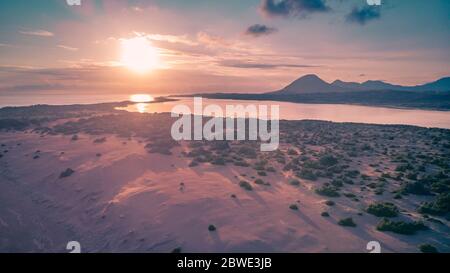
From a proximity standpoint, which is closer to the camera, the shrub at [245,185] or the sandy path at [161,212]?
the sandy path at [161,212]

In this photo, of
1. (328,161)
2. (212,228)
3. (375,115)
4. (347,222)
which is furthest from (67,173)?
(375,115)

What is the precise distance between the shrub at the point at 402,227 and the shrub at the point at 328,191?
16.5 ft

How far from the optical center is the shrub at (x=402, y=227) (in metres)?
16.5

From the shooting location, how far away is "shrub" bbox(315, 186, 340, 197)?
72.5 feet

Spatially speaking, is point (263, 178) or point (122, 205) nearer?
point (122, 205)

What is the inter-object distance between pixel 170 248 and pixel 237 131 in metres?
38.1

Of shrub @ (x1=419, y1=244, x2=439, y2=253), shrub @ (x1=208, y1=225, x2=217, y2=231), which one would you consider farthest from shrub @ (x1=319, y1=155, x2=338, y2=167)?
shrub @ (x1=208, y1=225, x2=217, y2=231)

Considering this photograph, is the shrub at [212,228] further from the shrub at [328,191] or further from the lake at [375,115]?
the lake at [375,115]

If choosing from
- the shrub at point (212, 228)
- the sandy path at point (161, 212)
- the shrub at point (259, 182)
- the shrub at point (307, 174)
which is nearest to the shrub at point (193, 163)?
the sandy path at point (161, 212)

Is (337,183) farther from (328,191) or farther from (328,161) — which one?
(328,161)

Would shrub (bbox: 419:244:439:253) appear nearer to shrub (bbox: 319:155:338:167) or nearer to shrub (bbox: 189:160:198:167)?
shrub (bbox: 319:155:338:167)
